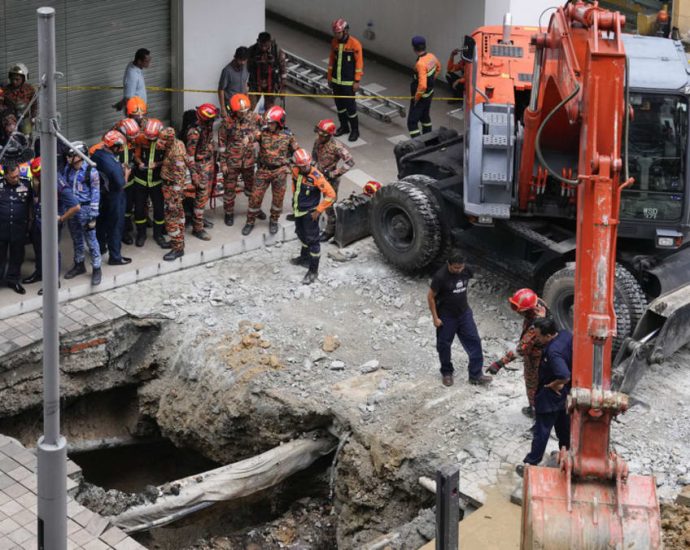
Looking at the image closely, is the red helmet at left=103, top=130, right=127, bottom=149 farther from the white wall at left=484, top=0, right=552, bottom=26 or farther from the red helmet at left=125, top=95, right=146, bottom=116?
the white wall at left=484, top=0, right=552, bottom=26

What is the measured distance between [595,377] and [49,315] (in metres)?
3.68

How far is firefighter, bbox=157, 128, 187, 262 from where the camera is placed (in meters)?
15.0

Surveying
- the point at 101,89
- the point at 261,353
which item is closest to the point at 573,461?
the point at 261,353

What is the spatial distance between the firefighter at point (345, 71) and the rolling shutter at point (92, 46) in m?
2.45

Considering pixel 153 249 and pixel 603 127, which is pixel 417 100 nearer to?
pixel 153 249

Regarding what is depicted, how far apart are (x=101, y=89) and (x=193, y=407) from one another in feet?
17.0

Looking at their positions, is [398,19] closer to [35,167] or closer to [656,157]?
[35,167]

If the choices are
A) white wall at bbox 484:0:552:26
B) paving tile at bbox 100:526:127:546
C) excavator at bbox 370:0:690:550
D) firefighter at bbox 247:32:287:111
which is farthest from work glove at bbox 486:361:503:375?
white wall at bbox 484:0:552:26

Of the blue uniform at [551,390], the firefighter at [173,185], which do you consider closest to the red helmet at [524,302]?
the blue uniform at [551,390]

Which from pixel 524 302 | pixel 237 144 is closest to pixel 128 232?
pixel 237 144

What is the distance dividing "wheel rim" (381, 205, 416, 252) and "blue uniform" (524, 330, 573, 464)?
13.2ft

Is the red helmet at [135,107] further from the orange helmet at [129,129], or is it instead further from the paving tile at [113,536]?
the paving tile at [113,536]

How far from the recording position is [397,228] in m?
15.3

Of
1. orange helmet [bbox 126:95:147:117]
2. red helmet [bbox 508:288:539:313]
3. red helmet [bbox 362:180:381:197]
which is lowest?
red helmet [bbox 508:288:539:313]
